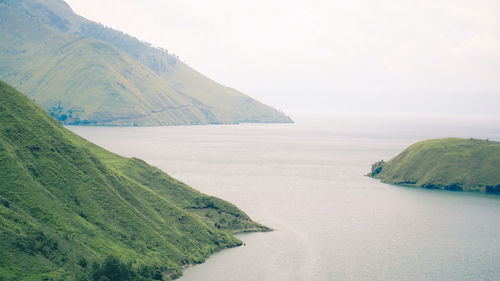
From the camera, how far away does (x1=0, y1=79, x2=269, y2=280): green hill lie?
212ft

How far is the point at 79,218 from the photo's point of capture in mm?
78438

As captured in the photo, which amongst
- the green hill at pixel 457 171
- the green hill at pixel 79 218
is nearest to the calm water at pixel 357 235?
the green hill at pixel 79 218

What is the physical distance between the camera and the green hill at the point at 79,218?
6469cm

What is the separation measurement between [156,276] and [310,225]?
5716 centimetres

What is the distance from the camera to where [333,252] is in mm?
100250

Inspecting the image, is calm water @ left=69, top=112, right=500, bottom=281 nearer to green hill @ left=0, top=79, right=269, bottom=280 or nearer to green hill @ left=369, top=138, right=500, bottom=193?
green hill @ left=0, top=79, right=269, bottom=280

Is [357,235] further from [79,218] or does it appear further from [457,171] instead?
[457,171]

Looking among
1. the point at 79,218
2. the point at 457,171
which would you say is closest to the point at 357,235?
the point at 79,218

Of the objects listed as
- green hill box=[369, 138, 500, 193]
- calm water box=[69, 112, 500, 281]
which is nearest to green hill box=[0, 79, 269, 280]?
calm water box=[69, 112, 500, 281]

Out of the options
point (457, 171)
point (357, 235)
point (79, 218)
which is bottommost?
point (357, 235)

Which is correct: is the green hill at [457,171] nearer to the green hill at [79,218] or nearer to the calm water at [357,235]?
the calm water at [357,235]

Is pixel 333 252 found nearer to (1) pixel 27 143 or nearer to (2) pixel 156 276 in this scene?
(2) pixel 156 276

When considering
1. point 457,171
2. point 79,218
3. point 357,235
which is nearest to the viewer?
point 79,218

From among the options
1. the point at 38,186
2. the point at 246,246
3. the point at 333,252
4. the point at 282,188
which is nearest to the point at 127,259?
the point at 38,186
